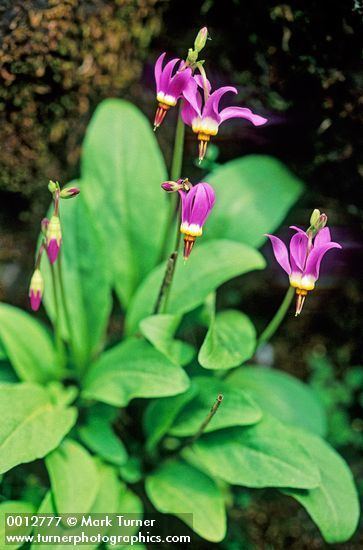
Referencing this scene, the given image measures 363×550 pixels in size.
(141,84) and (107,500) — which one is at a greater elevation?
(141,84)

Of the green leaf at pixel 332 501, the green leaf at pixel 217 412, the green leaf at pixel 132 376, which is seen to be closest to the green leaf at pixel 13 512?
the green leaf at pixel 132 376

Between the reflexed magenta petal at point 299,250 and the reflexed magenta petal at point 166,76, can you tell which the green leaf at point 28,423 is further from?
the reflexed magenta petal at point 166,76

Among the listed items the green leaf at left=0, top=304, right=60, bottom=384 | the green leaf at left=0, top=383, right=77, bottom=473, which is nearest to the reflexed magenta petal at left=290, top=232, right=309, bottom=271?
the green leaf at left=0, top=383, right=77, bottom=473

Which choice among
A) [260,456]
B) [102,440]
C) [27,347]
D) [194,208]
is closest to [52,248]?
[194,208]

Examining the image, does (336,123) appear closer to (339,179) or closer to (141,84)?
(339,179)

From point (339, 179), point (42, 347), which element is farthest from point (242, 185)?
point (42, 347)
